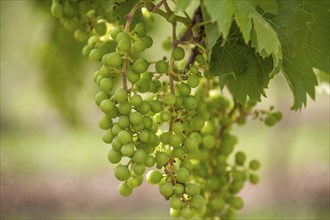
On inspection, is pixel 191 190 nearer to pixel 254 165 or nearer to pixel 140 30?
pixel 140 30

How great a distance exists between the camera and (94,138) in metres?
14.2

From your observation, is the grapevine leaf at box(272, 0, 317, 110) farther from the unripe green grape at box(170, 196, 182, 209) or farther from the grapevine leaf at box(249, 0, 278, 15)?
the unripe green grape at box(170, 196, 182, 209)

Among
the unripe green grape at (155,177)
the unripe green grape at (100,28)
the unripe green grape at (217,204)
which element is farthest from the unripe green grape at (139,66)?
the unripe green grape at (217,204)

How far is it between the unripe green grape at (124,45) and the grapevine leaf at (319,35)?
42 cm

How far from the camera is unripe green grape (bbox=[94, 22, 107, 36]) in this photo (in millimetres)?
1596

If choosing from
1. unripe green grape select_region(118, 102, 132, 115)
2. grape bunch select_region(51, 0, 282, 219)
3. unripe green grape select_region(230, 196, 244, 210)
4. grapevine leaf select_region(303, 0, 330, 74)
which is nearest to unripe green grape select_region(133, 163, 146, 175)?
grape bunch select_region(51, 0, 282, 219)

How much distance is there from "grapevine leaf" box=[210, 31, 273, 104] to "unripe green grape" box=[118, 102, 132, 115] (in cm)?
24

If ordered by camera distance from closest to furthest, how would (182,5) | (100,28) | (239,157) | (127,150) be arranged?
1. (182,5)
2. (127,150)
3. (100,28)
4. (239,157)

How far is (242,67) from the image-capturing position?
1.40m

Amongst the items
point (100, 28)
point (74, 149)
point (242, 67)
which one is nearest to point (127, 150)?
point (242, 67)

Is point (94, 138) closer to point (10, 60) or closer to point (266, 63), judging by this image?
point (10, 60)

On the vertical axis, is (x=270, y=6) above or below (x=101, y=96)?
above

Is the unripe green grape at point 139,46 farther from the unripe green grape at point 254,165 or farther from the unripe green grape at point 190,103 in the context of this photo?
the unripe green grape at point 254,165

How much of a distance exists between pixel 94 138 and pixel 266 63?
511 inches
